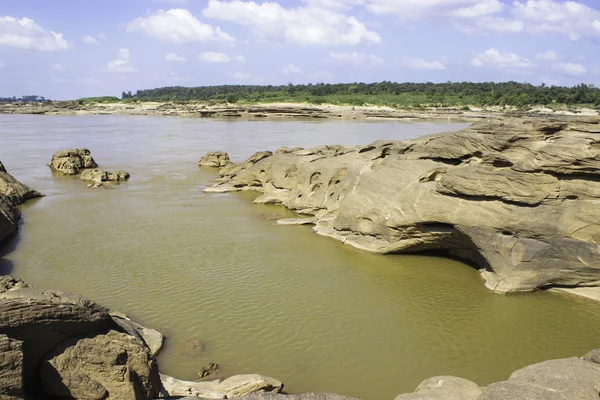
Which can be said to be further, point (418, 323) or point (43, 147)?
point (43, 147)

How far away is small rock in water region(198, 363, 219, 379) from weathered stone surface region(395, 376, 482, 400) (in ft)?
12.4

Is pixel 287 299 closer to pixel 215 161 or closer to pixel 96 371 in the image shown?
pixel 96 371

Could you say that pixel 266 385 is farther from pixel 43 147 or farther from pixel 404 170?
pixel 43 147

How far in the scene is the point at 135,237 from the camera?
55.7 ft

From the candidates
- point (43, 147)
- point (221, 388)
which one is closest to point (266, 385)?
point (221, 388)

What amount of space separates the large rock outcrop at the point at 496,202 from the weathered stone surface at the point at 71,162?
1971 cm

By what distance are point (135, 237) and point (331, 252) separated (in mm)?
7116

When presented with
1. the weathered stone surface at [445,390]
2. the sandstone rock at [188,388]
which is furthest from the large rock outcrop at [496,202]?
the sandstone rock at [188,388]

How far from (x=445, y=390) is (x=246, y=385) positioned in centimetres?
332

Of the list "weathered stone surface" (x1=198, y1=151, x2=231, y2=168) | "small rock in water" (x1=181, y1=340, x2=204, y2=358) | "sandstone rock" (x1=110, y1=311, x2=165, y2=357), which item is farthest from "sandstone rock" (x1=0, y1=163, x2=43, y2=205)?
"small rock in water" (x1=181, y1=340, x2=204, y2=358)

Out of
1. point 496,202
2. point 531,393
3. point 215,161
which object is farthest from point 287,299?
point 215,161

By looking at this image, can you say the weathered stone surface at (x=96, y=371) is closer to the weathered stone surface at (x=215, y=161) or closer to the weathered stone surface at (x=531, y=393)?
the weathered stone surface at (x=531, y=393)

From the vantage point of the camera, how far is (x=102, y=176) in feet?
88.9

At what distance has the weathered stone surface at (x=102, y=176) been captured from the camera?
88.5ft
